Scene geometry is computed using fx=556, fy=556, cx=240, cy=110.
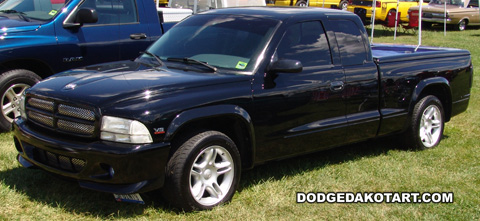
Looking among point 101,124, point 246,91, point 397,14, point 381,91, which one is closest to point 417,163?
point 381,91

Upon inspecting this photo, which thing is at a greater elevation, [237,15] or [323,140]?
[237,15]

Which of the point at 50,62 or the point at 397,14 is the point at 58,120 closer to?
the point at 50,62

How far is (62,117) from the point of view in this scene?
4043mm

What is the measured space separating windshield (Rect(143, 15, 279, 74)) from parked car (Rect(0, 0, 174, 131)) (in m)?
1.65

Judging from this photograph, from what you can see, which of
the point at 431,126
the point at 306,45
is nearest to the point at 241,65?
the point at 306,45

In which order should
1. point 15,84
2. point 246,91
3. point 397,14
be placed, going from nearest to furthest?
point 246,91
point 15,84
point 397,14

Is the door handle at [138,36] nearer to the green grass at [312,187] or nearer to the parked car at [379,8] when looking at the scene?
the green grass at [312,187]

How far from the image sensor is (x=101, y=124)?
12.5 ft

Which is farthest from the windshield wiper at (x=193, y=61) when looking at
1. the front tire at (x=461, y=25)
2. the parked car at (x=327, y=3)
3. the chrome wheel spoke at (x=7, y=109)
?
the front tire at (x=461, y=25)

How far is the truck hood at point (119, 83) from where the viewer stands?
12.9 ft

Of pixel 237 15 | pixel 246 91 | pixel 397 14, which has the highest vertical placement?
pixel 237 15

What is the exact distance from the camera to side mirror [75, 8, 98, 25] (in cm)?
656

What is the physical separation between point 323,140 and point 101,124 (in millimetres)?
2181

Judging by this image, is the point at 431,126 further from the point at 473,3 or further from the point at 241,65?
the point at 473,3
